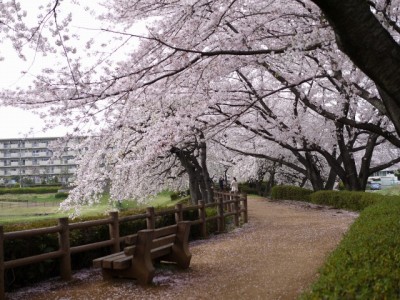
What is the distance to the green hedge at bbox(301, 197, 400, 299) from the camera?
308 centimetres

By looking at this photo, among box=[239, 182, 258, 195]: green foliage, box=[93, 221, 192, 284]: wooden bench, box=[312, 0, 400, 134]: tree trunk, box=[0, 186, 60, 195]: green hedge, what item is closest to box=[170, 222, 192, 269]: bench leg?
box=[93, 221, 192, 284]: wooden bench

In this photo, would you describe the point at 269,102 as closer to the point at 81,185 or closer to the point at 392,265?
the point at 81,185

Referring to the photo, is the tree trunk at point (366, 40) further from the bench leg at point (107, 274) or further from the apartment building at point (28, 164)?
the apartment building at point (28, 164)

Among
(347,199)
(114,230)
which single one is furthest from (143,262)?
(347,199)

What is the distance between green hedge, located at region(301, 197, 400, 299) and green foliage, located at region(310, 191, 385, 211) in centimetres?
940

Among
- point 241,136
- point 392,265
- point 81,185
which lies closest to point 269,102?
point 241,136

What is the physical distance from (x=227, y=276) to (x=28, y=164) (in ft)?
298

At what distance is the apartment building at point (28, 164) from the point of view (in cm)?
8875

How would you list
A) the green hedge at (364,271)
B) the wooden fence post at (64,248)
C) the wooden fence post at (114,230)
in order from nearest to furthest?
the green hedge at (364,271), the wooden fence post at (64,248), the wooden fence post at (114,230)

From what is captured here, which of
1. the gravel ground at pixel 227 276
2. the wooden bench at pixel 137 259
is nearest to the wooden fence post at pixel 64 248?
the gravel ground at pixel 227 276

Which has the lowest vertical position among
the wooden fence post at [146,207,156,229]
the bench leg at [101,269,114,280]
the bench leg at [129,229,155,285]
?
the bench leg at [101,269,114,280]

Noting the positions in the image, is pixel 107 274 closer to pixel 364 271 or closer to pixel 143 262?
pixel 143 262

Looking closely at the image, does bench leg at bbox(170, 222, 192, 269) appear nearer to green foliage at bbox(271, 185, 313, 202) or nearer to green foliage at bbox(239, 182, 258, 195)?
green foliage at bbox(271, 185, 313, 202)

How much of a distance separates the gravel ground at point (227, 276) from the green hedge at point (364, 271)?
3.59 feet
